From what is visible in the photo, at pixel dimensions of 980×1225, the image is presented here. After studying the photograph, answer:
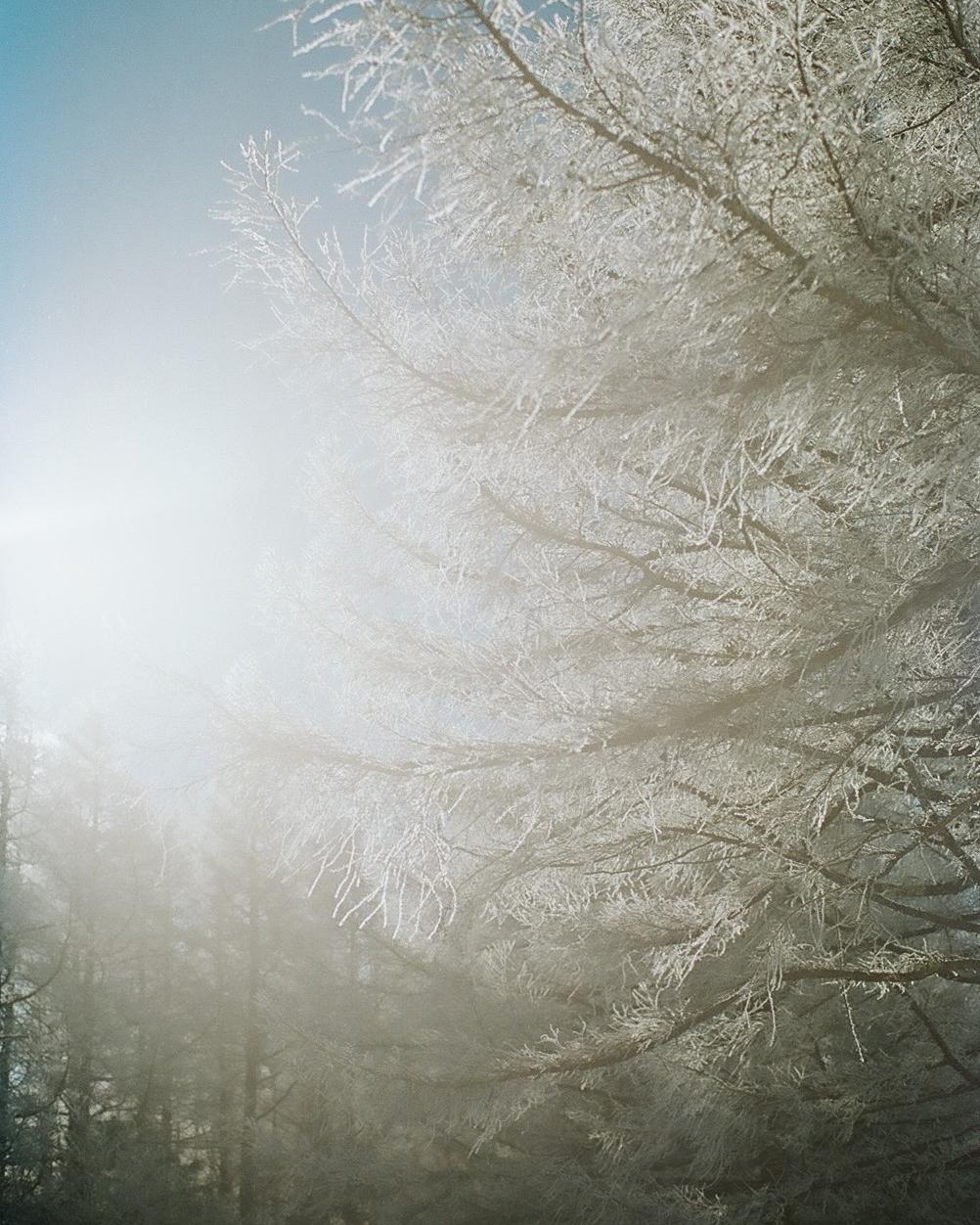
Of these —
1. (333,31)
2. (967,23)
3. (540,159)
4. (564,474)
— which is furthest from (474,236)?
(967,23)

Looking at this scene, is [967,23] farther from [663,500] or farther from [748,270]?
[663,500]

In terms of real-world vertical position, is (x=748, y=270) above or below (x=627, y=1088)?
above

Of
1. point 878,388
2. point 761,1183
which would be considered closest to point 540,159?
point 878,388

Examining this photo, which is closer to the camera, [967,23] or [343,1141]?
[967,23]

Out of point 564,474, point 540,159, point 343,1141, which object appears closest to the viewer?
point 540,159

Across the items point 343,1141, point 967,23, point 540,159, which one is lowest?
point 343,1141

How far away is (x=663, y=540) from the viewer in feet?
9.20

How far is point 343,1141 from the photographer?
670cm

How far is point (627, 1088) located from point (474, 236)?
5619mm

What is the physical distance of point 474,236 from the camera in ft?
5.60

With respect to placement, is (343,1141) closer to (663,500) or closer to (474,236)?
(663,500)

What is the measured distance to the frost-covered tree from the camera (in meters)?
1.30

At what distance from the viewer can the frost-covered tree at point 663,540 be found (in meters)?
1.30

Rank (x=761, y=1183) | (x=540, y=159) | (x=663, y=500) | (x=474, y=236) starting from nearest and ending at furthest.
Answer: (x=540, y=159)
(x=474, y=236)
(x=663, y=500)
(x=761, y=1183)
